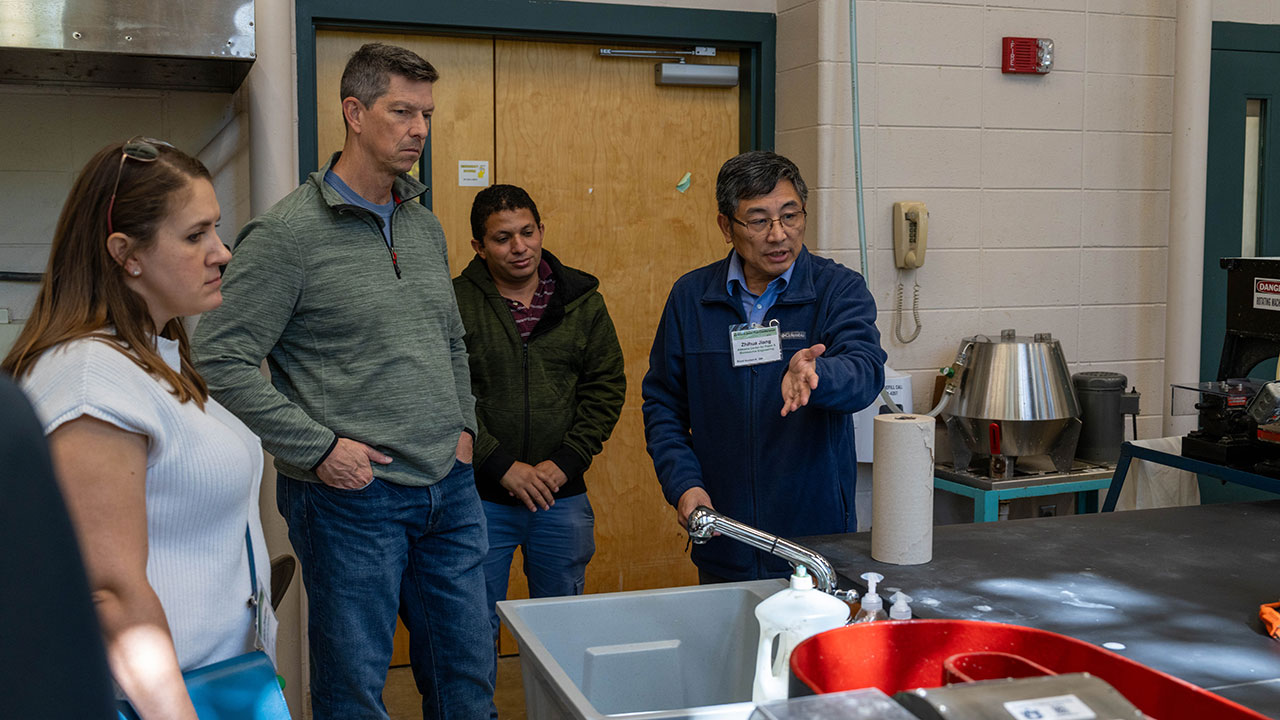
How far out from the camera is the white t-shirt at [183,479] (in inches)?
47.8

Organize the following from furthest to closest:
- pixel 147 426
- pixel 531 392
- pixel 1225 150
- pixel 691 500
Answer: pixel 1225 150
pixel 531 392
pixel 691 500
pixel 147 426

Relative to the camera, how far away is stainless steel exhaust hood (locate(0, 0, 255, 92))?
2197 millimetres

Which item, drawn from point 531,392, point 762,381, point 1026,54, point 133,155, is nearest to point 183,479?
point 133,155

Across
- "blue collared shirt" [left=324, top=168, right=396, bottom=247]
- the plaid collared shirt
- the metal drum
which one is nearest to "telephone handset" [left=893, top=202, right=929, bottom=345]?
the metal drum

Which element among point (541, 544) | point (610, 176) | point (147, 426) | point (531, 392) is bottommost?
point (541, 544)

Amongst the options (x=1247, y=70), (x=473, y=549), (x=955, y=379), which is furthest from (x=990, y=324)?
(x=473, y=549)

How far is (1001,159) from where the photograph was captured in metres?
3.37

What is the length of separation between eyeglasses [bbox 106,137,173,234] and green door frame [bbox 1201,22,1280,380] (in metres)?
3.42

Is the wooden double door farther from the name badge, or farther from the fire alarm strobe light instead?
the name badge

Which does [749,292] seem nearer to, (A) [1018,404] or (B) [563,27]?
(A) [1018,404]

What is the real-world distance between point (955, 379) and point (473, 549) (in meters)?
1.61

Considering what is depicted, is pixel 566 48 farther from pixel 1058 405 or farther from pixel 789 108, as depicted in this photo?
pixel 1058 405

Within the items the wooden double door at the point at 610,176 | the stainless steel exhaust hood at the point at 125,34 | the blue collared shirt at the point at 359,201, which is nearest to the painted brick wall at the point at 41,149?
the stainless steel exhaust hood at the point at 125,34

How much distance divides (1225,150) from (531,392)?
2636 millimetres
